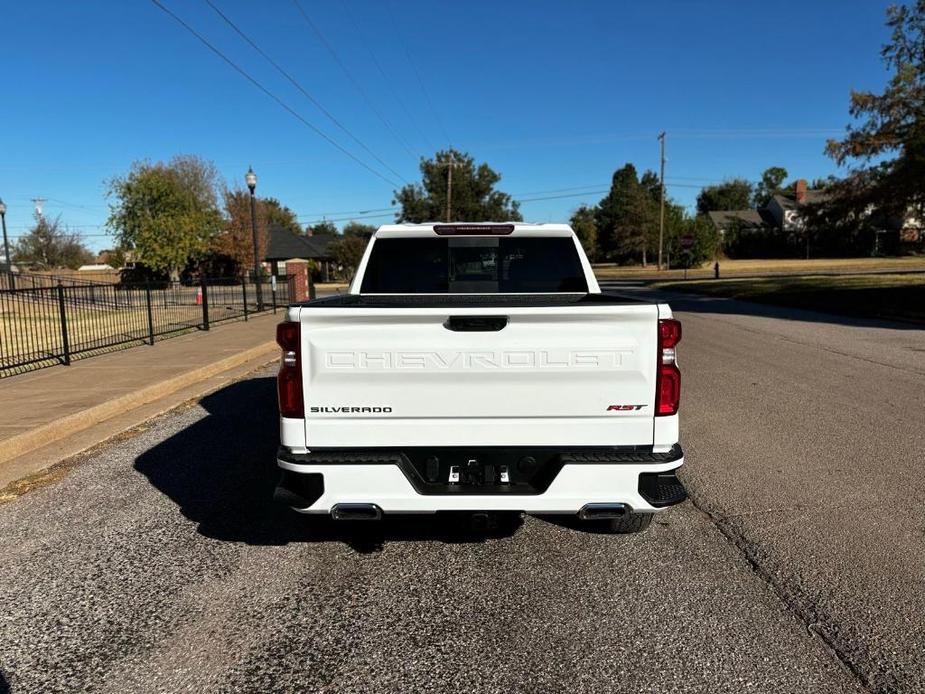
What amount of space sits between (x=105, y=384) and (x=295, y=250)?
6041cm

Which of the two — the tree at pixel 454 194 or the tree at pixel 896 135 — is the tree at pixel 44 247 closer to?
the tree at pixel 454 194

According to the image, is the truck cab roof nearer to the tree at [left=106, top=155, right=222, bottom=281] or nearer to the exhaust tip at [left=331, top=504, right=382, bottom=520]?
the exhaust tip at [left=331, top=504, right=382, bottom=520]

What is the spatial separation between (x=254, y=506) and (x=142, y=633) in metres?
1.68

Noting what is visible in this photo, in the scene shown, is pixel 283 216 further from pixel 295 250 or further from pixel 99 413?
pixel 99 413

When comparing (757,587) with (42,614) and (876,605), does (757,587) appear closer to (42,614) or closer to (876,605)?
(876,605)

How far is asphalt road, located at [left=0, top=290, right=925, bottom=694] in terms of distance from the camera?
287 cm

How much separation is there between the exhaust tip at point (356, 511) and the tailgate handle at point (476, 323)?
39.6 inches

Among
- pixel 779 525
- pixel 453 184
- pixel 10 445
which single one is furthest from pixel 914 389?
pixel 453 184

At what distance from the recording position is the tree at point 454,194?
66125 mm

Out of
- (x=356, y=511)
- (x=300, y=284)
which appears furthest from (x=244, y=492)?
(x=300, y=284)

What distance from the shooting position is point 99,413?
24.8 ft

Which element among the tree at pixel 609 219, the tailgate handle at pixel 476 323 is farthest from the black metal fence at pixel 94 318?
the tree at pixel 609 219

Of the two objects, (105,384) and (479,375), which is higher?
(479,375)

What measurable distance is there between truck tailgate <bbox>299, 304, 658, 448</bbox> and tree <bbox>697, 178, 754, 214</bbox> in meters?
133
